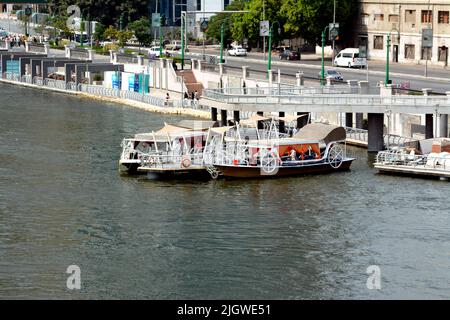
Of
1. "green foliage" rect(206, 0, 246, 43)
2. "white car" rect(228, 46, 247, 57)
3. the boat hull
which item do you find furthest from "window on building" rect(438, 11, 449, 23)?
the boat hull

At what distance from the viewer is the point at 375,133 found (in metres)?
75.2

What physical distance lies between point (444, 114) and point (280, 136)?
9.20 metres

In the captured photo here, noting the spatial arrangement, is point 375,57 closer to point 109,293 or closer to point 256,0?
point 256,0

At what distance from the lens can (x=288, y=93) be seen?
78.4m

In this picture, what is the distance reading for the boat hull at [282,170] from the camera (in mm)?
66625

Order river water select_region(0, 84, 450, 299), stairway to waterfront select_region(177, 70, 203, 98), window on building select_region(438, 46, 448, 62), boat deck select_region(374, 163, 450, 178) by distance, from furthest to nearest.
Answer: window on building select_region(438, 46, 448, 62) < stairway to waterfront select_region(177, 70, 203, 98) < boat deck select_region(374, 163, 450, 178) < river water select_region(0, 84, 450, 299)

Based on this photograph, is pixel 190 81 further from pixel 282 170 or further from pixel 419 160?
pixel 419 160

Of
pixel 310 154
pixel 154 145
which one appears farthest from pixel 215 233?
pixel 154 145

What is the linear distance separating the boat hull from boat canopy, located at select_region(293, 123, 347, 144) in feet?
4.86

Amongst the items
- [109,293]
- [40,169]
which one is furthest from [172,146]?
[109,293]

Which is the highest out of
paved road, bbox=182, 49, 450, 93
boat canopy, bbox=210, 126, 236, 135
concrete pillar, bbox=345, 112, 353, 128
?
paved road, bbox=182, 49, 450, 93

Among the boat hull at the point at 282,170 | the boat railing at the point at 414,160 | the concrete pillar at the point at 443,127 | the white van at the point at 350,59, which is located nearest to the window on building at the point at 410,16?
the white van at the point at 350,59

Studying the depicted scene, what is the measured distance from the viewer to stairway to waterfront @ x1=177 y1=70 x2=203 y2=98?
357ft

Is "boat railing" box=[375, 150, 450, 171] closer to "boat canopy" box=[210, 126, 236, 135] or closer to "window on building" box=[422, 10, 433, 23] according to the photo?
"boat canopy" box=[210, 126, 236, 135]
